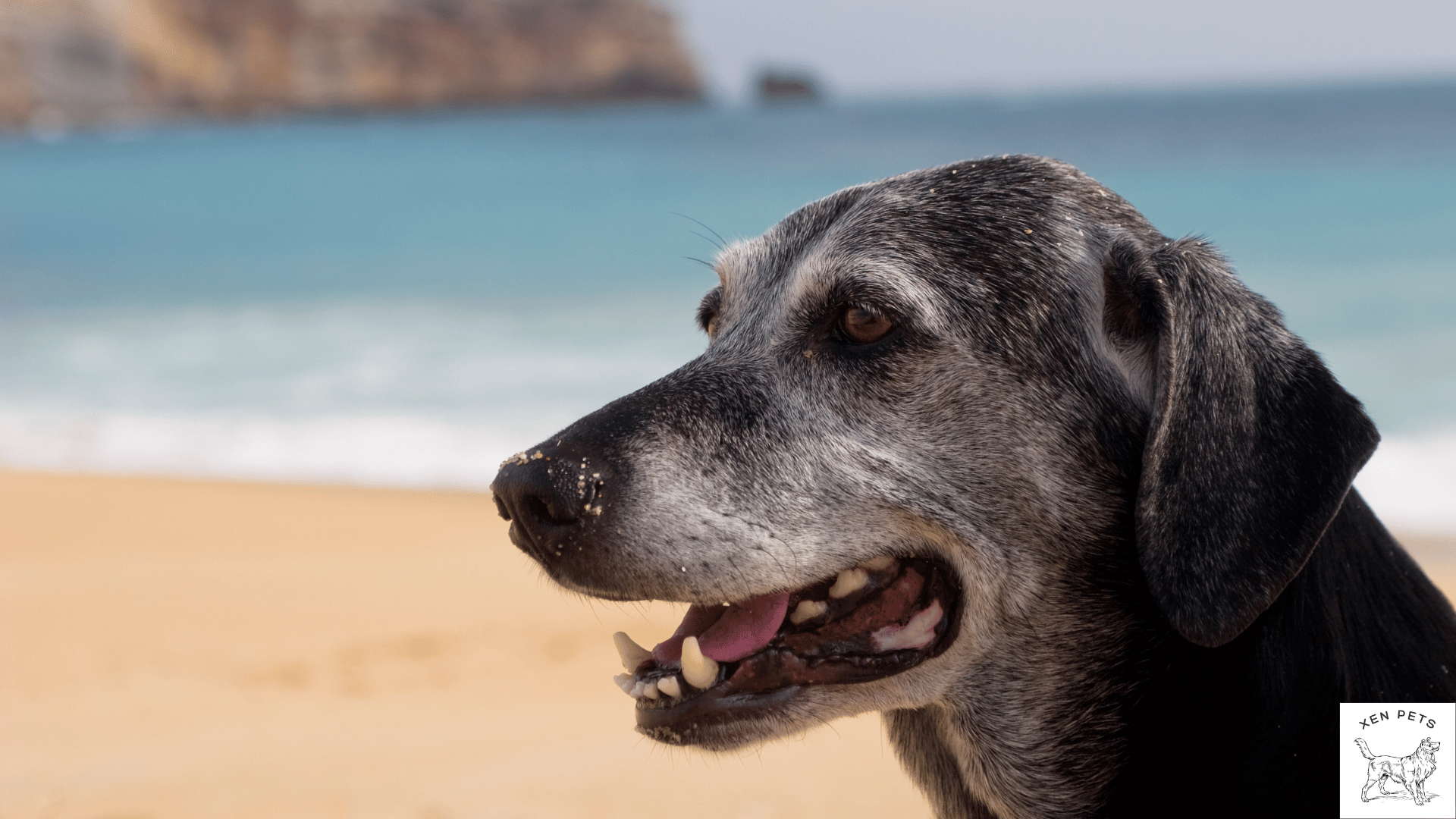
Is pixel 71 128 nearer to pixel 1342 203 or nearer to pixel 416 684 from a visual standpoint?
pixel 1342 203

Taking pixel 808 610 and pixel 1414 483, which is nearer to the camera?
pixel 808 610

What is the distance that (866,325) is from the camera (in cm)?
290

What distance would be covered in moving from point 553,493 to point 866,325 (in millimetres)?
819

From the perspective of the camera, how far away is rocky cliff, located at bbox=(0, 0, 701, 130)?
83562 millimetres

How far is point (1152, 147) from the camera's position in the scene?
127 feet

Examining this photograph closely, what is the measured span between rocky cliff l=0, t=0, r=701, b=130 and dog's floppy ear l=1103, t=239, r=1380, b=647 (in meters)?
92.2

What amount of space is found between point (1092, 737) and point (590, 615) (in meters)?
4.75

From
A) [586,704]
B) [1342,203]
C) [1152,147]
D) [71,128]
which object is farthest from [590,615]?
[71,128]

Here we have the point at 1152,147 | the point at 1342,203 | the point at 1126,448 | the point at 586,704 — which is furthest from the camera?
the point at 1152,147

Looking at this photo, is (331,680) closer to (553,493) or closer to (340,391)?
(553,493)

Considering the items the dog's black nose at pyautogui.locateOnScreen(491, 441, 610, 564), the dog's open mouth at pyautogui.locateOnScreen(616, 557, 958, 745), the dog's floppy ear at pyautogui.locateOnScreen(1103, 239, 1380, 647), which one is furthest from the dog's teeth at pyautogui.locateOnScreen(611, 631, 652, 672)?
the dog's floppy ear at pyautogui.locateOnScreen(1103, 239, 1380, 647)

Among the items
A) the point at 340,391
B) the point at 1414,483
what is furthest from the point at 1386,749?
the point at 340,391

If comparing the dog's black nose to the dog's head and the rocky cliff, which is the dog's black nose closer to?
the dog's head

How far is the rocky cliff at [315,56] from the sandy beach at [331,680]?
8512 cm
